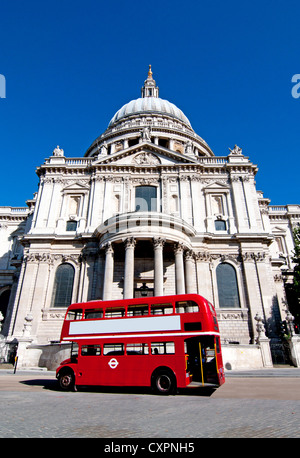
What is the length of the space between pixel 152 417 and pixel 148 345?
15.3 ft

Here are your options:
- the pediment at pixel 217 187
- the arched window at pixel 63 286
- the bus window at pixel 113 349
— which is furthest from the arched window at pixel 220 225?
the bus window at pixel 113 349

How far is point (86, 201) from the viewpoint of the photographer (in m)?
34.8

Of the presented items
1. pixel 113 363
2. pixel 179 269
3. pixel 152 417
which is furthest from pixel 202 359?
pixel 179 269

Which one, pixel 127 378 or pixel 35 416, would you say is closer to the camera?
pixel 35 416

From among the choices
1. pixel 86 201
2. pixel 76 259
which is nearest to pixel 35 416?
pixel 76 259

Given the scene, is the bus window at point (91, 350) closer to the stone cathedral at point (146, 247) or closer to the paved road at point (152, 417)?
the paved road at point (152, 417)

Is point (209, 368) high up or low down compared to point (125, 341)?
down

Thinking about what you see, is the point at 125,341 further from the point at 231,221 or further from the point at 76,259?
the point at 231,221

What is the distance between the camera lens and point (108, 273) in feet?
86.7

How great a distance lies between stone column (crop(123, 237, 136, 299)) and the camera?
24234 mm

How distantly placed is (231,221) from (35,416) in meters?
29.2

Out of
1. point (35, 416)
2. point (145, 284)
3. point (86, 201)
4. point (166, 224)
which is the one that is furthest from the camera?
point (86, 201)

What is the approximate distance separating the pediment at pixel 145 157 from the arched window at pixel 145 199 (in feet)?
11.4
